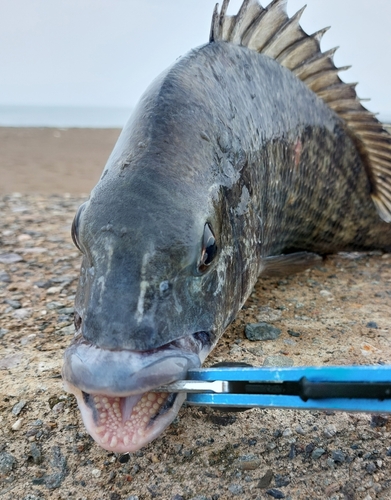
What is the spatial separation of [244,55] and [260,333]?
5.33 ft

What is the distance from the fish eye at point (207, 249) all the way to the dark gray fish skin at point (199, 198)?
0.10ft

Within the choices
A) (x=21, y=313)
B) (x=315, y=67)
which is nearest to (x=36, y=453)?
(x=21, y=313)

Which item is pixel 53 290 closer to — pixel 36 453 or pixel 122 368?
pixel 36 453

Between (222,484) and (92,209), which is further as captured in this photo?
(92,209)

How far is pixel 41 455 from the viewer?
1.77 meters

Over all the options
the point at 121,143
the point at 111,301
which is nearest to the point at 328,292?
the point at 121,143

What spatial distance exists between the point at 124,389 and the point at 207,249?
68cm

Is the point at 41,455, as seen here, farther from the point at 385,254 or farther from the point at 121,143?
the point at 385,254

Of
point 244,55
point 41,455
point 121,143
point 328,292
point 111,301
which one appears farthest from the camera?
point 328,292

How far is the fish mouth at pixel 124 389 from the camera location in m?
1.42

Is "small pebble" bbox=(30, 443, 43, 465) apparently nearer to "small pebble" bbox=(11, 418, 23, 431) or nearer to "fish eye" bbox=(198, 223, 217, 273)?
"small pebble" bbox=(11, 418, 23, 431)

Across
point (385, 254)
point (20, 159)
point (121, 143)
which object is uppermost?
point (121, 143)

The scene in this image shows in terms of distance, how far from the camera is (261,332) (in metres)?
2.55

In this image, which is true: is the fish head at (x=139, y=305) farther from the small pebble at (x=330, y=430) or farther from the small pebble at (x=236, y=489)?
the small pebble at (x=330, y=430)
